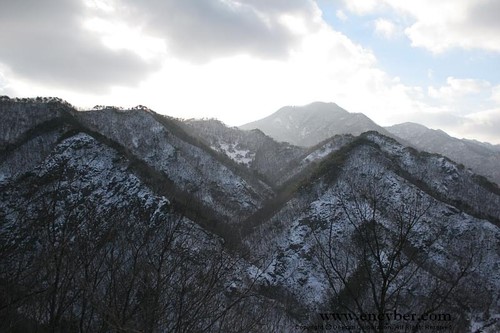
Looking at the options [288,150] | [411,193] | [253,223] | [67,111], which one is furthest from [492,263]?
[67,111]

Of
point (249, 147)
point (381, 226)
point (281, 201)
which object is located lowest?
point (281, 201)

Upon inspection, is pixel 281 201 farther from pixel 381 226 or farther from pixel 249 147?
pixel 249 147

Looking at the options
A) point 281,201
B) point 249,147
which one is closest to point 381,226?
point 281,201

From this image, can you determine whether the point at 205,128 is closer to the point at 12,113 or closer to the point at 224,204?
the point at 224,204

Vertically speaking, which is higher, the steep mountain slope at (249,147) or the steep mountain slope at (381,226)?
the steep mountain slope at (249,147)

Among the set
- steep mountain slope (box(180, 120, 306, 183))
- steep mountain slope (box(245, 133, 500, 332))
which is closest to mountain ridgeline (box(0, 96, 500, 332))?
steep mountain slope (box(245, 133, 500, 332))

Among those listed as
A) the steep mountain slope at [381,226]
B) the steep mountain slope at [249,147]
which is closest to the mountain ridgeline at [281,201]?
the steep mountain slope at [381,226]

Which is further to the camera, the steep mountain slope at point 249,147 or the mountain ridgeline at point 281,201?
the steep mountain slope at point 249,147

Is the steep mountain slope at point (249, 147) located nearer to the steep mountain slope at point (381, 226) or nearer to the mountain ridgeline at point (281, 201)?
the mountain ridgeline at point (281, 201)

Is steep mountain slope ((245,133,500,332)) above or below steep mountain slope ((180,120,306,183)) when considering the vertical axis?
below

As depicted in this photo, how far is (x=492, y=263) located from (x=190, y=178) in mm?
53461

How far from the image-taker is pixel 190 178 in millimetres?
73750

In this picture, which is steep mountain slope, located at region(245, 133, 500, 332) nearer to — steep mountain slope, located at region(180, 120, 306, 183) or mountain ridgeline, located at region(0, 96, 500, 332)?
mountain ridgeline, located at region(0, 96, 500, 332)

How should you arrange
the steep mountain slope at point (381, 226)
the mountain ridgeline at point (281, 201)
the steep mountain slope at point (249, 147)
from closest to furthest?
1. the mountain ridgeline at point (281, 201)
2. the steep mountain slope at point (381, 226)
3. the steep mountain slope at point (249, 147)
